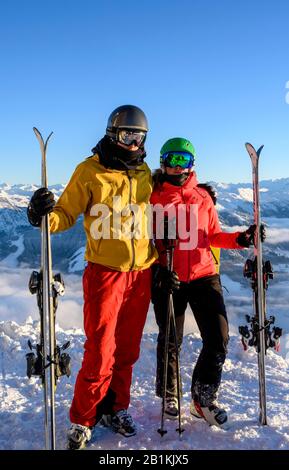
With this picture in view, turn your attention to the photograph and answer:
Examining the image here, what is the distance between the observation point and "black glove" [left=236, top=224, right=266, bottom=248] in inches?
189

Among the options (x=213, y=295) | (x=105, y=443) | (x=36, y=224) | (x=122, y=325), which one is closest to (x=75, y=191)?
(x=36, y=224)

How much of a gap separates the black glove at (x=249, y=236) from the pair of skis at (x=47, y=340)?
1.96 meters

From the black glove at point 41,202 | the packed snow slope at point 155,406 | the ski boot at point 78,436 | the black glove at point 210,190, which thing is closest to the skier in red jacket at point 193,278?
the black glove at point 210,190

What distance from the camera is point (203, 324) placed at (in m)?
4.70

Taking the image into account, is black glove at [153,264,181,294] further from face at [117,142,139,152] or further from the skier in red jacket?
face at [117,142,139,152]

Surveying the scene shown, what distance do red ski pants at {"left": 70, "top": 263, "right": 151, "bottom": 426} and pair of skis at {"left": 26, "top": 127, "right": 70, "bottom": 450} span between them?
35 cm

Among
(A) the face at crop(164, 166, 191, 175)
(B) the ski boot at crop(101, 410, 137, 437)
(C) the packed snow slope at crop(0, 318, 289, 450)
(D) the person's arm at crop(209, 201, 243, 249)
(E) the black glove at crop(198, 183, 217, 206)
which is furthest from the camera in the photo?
(E) the black glove at crop(198, 183, 217, 206)

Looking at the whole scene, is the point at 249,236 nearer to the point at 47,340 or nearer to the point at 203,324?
the point at 203,324

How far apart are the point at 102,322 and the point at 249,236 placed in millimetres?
1738

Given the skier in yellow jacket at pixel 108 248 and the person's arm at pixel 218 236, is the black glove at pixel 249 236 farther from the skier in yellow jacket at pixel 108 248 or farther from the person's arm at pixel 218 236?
the skier in yellow jacket at pixel 108 248

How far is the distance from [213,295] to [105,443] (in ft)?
5.62

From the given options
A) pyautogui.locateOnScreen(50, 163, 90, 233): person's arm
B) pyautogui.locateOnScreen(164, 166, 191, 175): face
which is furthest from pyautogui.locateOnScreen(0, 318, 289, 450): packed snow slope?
pyautogui.locateOnScreen(164, 166, 191, 175): face

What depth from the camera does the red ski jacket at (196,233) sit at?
4.73 meters

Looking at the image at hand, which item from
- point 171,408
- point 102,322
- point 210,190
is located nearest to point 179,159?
point 210,190
